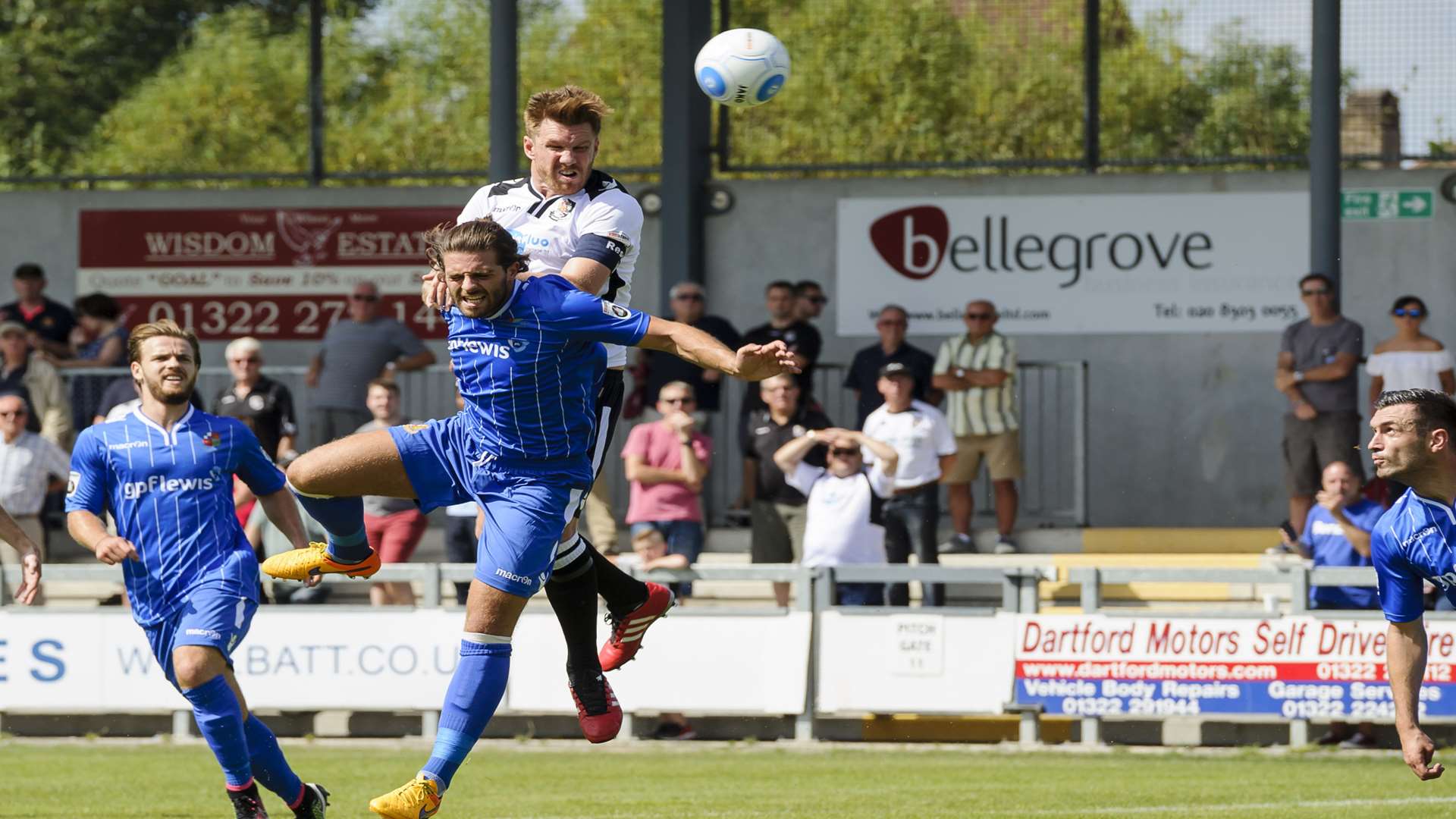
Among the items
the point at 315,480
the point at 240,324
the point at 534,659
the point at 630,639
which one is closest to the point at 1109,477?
the point at 534,659

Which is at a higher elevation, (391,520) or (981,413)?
(981,413)

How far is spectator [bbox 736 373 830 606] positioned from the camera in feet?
44.2

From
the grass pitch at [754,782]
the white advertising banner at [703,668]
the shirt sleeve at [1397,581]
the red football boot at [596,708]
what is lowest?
the grass pitch at [754,782]

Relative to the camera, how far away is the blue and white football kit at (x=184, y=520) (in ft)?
27.2

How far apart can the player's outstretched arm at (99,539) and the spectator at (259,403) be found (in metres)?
5.61

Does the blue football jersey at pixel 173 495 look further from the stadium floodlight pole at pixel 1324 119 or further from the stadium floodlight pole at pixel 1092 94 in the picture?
the stadium floodlight pole at pixel 1092 94

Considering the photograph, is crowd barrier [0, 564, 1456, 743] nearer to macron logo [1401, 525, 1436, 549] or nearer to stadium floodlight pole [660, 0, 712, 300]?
macron logo [1401, 525, 1436, 549]

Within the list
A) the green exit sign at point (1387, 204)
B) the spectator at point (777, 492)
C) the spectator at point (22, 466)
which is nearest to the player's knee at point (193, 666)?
the spectator at point (777, 492)

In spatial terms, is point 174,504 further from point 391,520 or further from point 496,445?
point 391,520

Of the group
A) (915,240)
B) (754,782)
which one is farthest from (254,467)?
(915,240)

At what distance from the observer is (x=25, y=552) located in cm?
792

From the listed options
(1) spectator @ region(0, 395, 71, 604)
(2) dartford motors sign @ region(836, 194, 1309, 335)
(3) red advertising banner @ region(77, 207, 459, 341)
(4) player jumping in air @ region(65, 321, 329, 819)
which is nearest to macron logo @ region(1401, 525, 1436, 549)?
(4) player jumping in air @ region(65, 321, 329, 819)

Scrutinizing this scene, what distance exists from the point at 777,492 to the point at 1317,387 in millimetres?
3968

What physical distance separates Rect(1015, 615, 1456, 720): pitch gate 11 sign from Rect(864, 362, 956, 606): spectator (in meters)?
1.19
